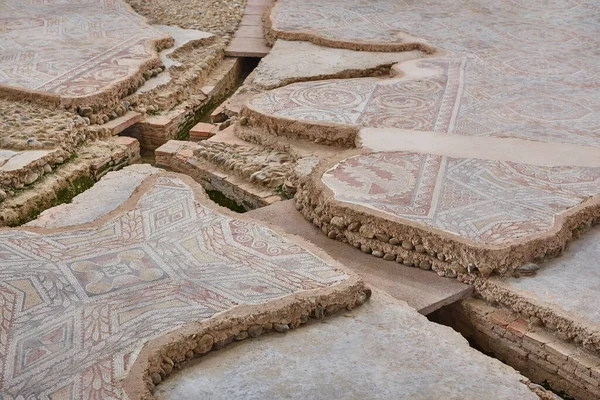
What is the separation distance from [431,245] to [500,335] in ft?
1.49

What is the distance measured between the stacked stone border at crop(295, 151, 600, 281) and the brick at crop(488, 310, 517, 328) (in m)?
0.16

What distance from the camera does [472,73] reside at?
542cm

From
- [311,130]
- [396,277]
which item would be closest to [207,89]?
[311,130]

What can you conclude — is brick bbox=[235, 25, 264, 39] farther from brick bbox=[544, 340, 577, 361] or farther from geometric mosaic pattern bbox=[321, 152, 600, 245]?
brick bbox=[544, 340, 577, 361]

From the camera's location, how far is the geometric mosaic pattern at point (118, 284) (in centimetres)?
238

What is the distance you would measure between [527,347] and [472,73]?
2.89 metres

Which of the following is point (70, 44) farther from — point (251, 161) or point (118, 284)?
point (118, 284)

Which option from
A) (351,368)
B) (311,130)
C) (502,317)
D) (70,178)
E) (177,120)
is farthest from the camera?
(177,120)

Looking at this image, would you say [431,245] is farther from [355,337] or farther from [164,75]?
[164,75]

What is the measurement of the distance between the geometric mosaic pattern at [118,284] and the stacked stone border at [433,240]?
1.17 ft

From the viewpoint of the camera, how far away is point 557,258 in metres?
3.22

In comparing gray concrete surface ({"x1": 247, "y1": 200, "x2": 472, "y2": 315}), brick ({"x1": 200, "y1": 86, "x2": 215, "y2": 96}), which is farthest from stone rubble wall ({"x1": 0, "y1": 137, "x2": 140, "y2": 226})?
gray concrete surface ({"x1": 247, "y1": 200, "x2": 472, "y2": 315})

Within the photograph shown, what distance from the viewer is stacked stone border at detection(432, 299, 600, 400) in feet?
9.03

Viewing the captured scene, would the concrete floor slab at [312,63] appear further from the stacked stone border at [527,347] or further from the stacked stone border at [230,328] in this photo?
the stacked stone border at [230,328]
